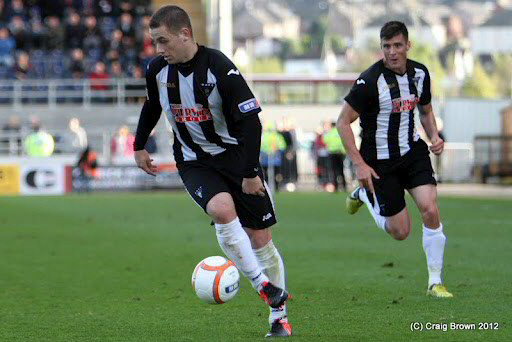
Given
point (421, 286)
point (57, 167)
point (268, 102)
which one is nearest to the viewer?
point (421, 286)

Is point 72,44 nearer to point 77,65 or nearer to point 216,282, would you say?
point 77,65

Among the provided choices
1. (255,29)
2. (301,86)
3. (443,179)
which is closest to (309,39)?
(255,29)

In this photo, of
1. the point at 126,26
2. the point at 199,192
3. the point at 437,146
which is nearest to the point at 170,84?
the point at 199,192

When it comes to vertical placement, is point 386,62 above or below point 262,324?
above

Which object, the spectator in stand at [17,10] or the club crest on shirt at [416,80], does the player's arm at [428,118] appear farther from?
the spectator in stand at [17,10]

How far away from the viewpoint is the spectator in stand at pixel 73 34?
38969mm

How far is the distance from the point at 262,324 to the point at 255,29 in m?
178

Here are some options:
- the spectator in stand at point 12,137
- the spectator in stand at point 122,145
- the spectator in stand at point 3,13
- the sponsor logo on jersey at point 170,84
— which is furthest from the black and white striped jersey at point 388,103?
the spectator in stand at point 3,13

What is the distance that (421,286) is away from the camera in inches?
410

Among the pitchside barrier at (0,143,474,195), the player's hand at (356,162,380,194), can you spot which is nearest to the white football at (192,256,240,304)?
the player's hand at (356,162,380,194)

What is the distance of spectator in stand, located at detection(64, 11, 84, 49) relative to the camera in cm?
3897

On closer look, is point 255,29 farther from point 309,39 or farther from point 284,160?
point 284,160

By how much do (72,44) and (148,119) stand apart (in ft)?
103

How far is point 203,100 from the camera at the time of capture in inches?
307
